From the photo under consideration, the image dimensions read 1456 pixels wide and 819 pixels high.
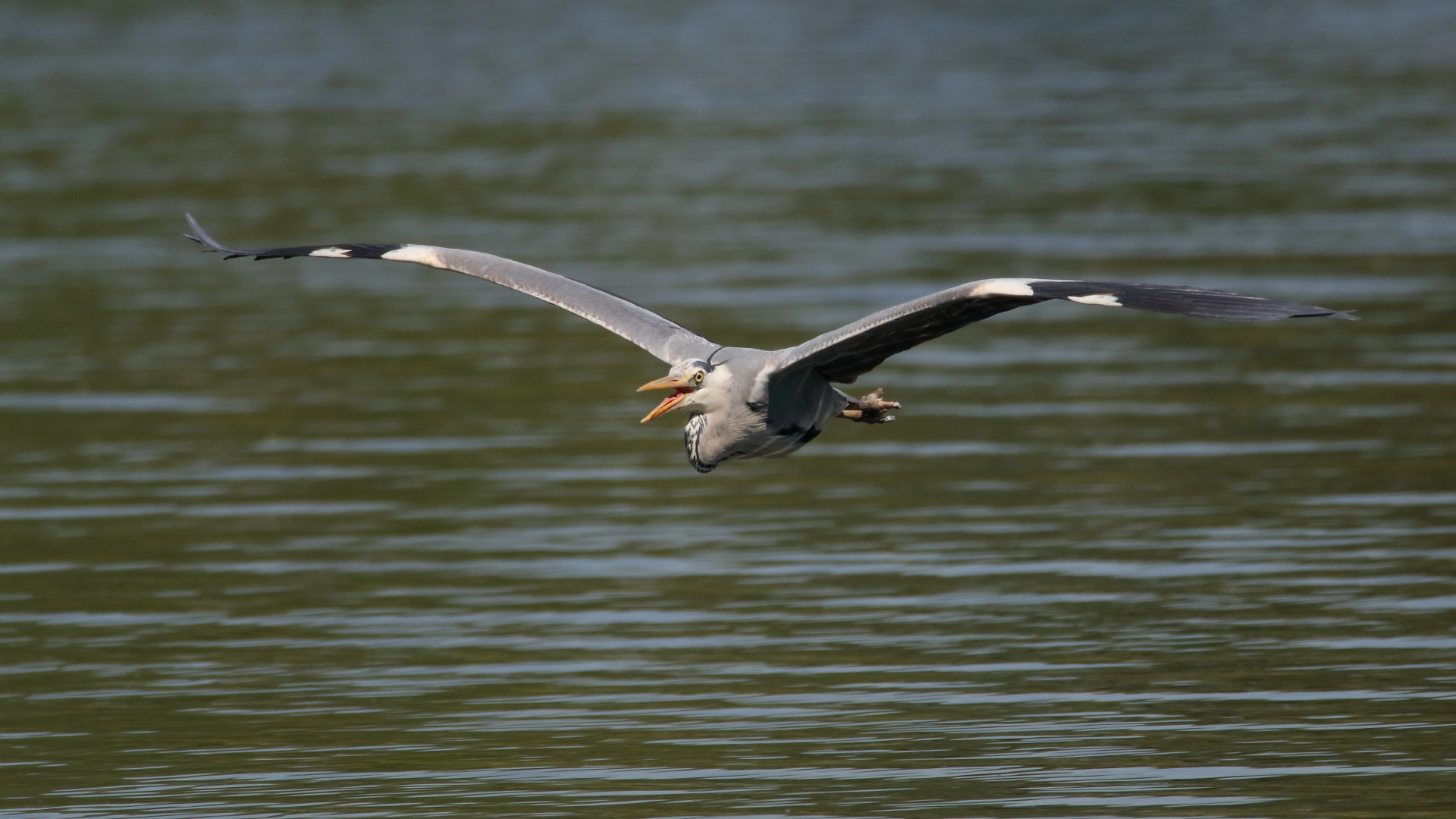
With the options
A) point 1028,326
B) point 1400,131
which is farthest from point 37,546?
point 1400,131

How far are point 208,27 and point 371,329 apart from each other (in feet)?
132

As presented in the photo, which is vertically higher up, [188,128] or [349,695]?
[188,128]

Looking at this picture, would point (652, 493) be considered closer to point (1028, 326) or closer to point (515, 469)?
point (515, 469)

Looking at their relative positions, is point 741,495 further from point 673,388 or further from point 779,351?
point 673,388

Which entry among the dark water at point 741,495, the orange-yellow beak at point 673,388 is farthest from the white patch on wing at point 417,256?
the dark water at point 741,495

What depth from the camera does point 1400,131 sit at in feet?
107

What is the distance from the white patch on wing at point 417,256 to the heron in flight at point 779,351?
1 cm

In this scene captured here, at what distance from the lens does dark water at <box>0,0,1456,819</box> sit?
34.3 feet

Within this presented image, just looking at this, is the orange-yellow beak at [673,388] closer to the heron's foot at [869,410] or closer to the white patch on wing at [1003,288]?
the heron's foot at [869,410]

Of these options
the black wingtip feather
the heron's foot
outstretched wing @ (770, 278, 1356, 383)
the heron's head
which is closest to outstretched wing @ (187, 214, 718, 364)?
the heron's head

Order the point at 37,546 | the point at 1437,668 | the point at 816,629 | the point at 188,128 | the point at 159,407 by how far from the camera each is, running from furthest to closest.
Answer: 1. the point at 188,128
2. the point at 159,407
3. the point at 37,546
4. the point at 816,629
5. the point at 1437,668

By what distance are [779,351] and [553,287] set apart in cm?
151

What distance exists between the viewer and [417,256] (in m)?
11.8

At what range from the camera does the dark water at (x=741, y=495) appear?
1046cm
